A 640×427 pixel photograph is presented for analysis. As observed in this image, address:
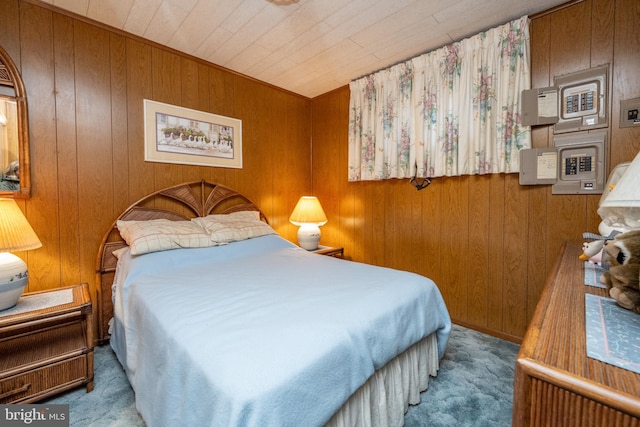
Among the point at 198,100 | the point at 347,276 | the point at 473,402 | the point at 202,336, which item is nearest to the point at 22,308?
the point at 202,336

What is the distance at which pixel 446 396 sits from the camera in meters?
1.56

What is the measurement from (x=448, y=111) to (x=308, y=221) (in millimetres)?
1723

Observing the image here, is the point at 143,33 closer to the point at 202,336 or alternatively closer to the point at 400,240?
the point at 202,336

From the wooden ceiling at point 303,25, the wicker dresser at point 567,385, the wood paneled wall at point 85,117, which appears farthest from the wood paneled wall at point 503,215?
the wood paneled wall at point 85,117

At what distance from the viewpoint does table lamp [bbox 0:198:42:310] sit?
1.41 metres

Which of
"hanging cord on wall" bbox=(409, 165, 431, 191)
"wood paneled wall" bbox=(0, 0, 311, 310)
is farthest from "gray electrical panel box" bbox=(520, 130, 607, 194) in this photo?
"wood paneled wall" bbox=(0, 0, 311, 310)

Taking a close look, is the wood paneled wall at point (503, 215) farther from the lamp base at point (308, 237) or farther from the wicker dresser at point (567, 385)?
the wicker dresser at point (567, 385)

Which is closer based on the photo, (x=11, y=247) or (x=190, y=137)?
(x=11, y=247)

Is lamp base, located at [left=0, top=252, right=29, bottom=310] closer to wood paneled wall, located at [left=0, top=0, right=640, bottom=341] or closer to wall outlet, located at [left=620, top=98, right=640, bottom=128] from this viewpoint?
wood paneled wall, located at [left=0, top=0, right=640, bottom=341]

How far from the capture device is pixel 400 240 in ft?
9.25

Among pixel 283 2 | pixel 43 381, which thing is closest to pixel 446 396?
pixel 43 381

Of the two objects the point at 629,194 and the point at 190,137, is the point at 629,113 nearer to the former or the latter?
the point at 629,194

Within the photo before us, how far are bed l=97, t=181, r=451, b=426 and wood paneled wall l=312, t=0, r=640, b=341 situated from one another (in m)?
0.90

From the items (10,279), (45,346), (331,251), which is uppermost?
(10,279)
